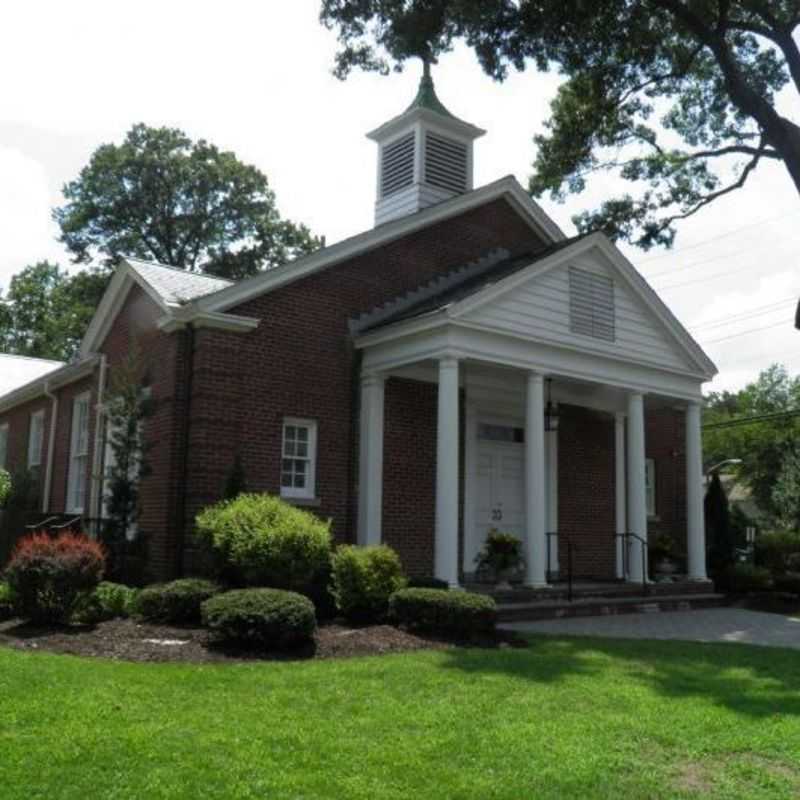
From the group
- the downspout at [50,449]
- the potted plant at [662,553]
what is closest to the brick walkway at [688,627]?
the potted plant at [662,553]

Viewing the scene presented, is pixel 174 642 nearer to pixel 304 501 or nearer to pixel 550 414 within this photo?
pixel 304 501

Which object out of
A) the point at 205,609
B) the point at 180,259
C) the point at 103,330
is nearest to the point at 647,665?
the point at 205,609

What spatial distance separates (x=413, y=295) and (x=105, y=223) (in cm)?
2776

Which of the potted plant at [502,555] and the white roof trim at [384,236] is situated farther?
the potted plant at [502,555]

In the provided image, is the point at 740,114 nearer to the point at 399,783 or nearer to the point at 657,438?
the point at 657,438

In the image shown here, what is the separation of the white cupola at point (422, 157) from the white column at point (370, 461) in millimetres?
5087

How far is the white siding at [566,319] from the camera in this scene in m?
14.7

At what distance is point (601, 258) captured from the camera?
16.5m

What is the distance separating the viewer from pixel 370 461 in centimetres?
1502

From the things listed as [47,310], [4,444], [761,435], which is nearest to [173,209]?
[47,310]

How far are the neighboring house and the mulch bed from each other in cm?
268

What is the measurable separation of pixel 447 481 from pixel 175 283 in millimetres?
6094

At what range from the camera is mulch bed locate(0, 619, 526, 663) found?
356 inches

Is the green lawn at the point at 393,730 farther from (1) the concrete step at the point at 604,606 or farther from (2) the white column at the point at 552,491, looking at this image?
(2) the white column at the point at 552,491
